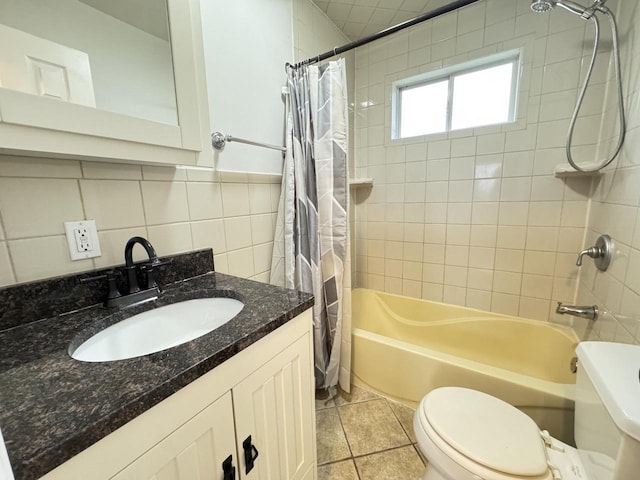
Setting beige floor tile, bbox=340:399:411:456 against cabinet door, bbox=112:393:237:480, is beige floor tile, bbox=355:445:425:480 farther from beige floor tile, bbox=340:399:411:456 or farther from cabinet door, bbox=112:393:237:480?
cabinet door, bbox=112:393:237:480

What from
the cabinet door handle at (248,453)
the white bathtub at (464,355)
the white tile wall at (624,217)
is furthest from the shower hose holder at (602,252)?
the cabinet door handle at (248,453)

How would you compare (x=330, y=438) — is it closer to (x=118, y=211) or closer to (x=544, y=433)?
(x=544, y=433)

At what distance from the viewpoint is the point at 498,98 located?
5.36 feet

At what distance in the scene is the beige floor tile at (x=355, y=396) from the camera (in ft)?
5.10

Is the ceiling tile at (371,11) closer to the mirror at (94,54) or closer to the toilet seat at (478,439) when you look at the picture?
the mirror at (94,54)

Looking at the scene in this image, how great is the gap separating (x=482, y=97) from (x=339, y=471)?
229cm

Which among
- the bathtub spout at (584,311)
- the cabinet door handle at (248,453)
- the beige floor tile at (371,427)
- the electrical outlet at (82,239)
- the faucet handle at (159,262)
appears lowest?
the beige floor tile at (371,427)

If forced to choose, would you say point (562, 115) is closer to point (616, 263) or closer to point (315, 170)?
point (616, 263)

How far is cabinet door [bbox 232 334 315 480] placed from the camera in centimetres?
63

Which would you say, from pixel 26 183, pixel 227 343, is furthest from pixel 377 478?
pixel 26 183

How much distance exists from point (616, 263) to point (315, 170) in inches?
55.7

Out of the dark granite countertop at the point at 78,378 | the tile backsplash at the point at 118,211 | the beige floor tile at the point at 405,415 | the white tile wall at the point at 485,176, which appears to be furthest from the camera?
the white tile wall at the point at 485,176

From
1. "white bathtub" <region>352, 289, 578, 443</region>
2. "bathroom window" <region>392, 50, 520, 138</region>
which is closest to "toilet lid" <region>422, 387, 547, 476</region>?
"white bathtub" <region>352, 289, 578, 443</region>

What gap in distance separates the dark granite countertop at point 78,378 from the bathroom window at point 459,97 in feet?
5.70
